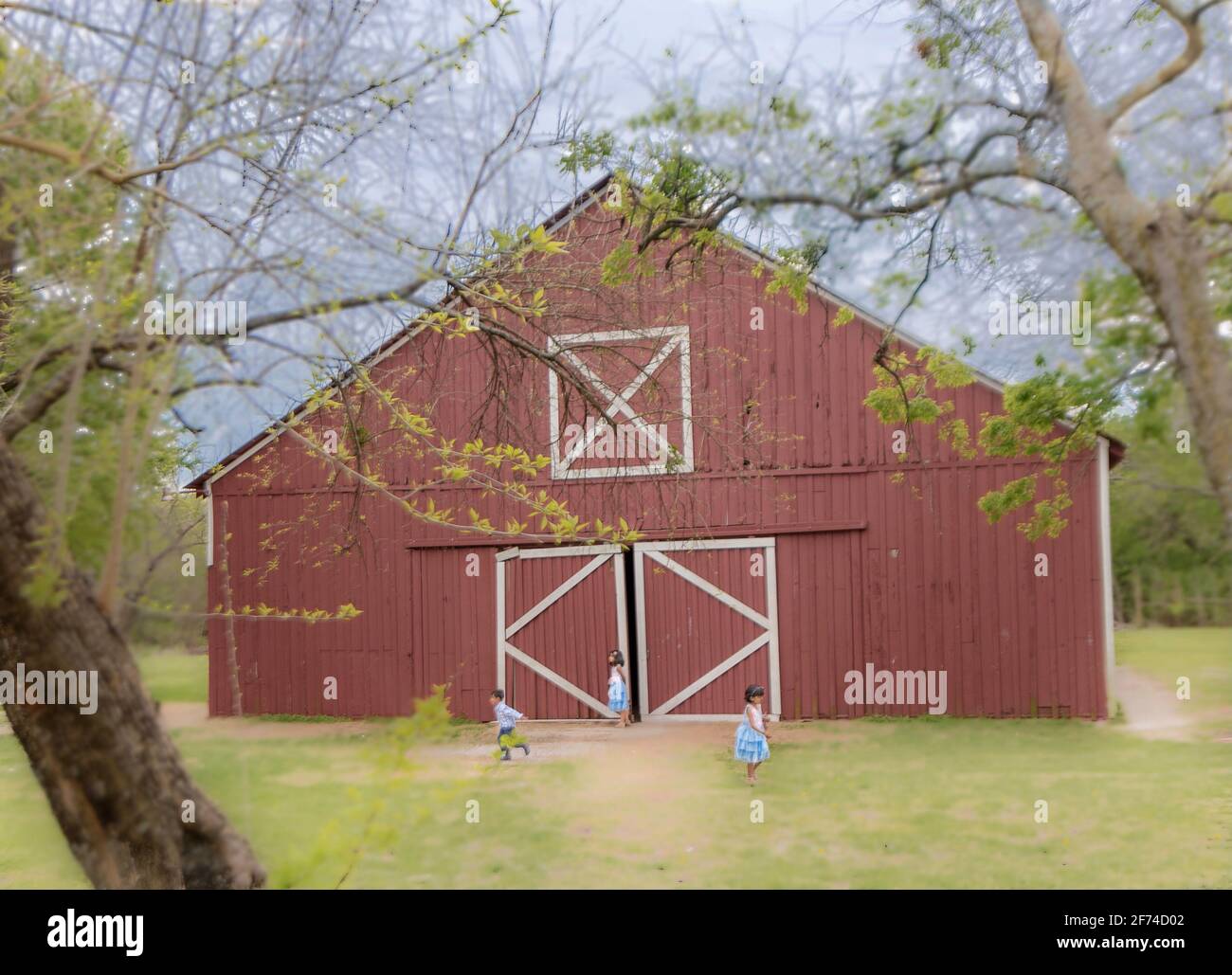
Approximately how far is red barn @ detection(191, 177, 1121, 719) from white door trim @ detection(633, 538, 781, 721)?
0.02 m

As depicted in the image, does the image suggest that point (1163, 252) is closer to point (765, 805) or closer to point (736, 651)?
point (765, 805)

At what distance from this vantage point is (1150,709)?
10.8 metres

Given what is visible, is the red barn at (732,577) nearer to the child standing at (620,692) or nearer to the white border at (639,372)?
the child standing at (620,692)

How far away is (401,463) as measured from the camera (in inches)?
450

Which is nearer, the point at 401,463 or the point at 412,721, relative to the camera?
the point at 412,721

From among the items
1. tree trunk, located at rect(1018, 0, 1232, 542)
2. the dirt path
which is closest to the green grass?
tree trunk, located at rect(1018, 0, 1232, 542)

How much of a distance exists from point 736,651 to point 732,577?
0.80m

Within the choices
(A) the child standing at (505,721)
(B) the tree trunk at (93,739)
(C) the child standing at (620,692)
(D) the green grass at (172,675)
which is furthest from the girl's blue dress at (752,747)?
(B) the tree trunk at (93,739)

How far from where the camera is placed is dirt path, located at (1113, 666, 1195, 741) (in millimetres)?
9875

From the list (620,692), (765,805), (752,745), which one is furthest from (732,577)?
(765,805)

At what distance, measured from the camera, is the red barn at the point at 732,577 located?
10641mm
